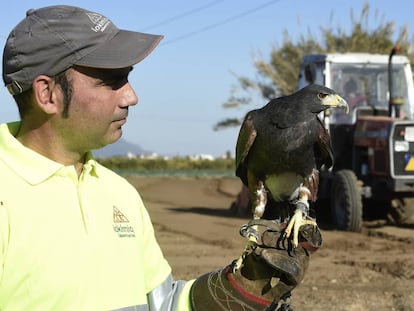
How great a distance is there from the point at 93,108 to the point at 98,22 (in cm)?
27

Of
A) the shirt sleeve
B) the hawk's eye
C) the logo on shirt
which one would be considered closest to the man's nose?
the logo on shirt

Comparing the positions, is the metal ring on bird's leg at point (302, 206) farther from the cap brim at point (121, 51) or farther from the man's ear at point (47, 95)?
the man's ear at point (47, 95)

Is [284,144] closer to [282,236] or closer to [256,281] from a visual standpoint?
[282,236]

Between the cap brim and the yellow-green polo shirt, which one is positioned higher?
the cap brim

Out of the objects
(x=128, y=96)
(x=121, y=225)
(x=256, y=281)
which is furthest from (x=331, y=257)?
(x=128, y=96)

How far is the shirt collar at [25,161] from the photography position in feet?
7.50

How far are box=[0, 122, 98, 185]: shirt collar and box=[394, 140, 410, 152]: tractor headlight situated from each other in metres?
9.97

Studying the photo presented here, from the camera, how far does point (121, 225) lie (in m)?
2.49

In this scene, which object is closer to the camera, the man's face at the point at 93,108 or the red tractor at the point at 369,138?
the man's face at the point at 93,108

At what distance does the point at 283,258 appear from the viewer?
2.61 meters

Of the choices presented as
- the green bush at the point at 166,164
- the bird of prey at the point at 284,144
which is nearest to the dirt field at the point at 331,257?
the bird of prey at the point at 284,144

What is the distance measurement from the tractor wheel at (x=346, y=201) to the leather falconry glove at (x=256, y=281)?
904 cm

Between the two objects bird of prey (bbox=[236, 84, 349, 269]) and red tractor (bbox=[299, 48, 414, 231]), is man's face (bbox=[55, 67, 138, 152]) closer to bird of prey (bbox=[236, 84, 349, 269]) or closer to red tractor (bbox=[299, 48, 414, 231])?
bird of prey (bbox=[236, 84, 349, 269])

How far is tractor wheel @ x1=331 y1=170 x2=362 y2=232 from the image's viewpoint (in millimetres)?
11555
